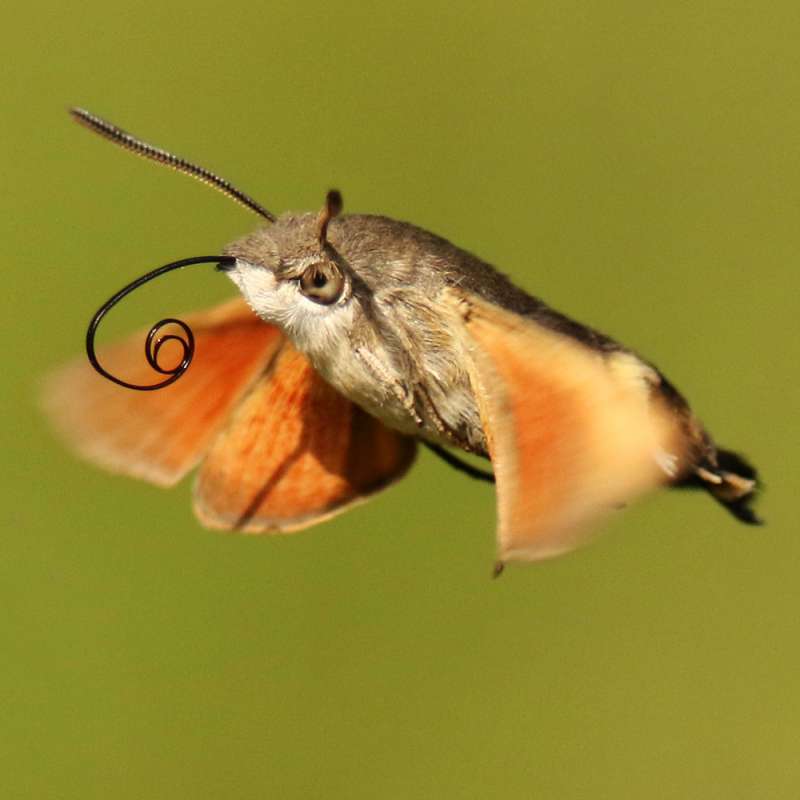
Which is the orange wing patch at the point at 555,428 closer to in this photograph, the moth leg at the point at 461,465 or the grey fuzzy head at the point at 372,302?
the grey fuzzy head at the point at 372,302

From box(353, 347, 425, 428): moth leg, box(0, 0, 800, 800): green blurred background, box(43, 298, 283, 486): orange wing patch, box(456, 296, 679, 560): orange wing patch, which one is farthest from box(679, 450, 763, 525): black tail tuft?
box(0, 0, 800, 800): green blurred background

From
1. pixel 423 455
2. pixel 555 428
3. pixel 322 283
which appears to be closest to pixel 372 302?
pixel 322 283

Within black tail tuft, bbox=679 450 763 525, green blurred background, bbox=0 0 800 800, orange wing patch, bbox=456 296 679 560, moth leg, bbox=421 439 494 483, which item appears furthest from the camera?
green blurred background, bbox=0 0 800 800

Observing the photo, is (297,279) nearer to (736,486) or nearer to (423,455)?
(736,486)

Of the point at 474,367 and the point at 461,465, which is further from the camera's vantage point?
the point at 461,465

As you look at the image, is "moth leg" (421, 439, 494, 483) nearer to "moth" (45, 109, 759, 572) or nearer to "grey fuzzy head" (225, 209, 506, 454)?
"moth" (45, 109, 759, 572)

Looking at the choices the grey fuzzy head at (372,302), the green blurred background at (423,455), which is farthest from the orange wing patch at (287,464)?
the green blurred background at (423,455)

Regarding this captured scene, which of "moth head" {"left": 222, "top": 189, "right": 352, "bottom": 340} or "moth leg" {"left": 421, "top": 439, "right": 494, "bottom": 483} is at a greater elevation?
"moth head" {"left": 222, "top": 189, "right": 352, "bottom": 340}
